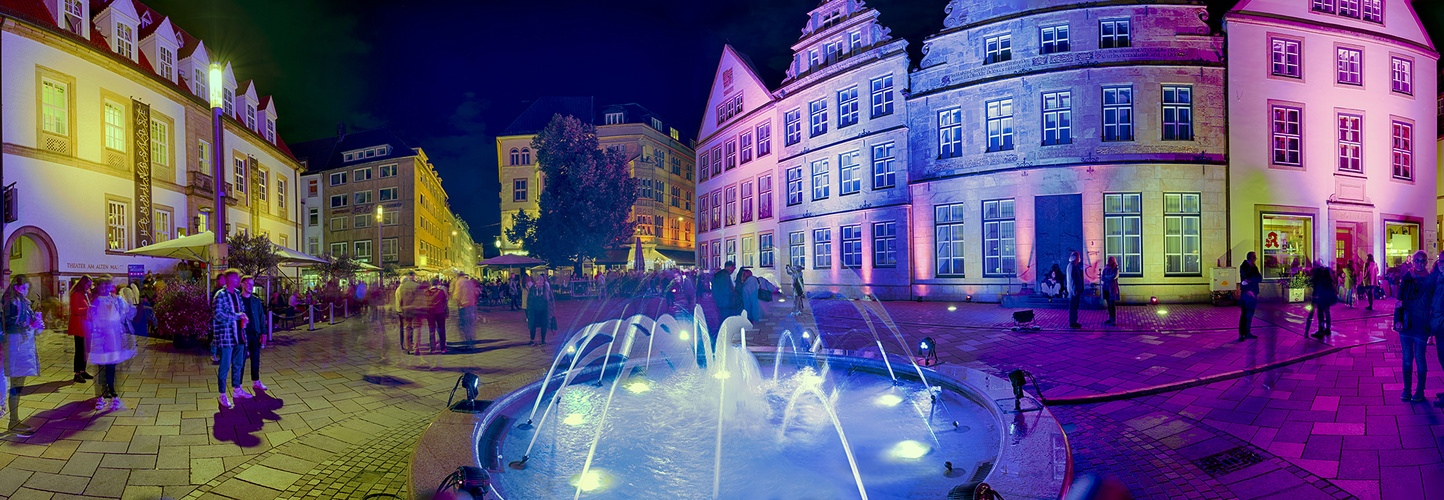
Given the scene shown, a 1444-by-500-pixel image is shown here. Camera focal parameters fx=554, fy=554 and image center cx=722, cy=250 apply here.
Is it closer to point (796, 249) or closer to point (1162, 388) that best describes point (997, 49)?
point (796, 249)

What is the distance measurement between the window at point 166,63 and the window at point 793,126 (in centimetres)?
2768

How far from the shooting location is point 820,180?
27297mm

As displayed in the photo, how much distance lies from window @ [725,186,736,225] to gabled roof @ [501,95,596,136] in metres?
26.3

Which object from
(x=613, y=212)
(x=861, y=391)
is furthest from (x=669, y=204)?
(x=861, y=391)

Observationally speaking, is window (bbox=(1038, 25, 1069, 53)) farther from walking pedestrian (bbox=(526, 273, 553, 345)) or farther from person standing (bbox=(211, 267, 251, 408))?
person standing (bbox=(211, 267, 251, 408))

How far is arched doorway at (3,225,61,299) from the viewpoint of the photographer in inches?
699

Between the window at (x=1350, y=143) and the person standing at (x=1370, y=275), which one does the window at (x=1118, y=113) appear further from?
the person standing at (x=1370, y=275)

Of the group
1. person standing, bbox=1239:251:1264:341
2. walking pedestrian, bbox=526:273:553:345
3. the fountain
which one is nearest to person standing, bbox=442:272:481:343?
walking pedestrian, bbox=526:273:553:345

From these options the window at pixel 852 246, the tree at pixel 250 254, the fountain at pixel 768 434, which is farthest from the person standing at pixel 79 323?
the window at pixel 852 246

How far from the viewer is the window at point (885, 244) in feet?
77.4

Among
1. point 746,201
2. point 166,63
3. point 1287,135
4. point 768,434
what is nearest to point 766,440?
point 768,434

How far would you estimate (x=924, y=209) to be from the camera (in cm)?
2223

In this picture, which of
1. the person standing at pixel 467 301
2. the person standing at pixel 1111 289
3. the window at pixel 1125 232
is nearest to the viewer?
the person standing at pixel 467 301

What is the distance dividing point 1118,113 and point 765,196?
16.4 meters
